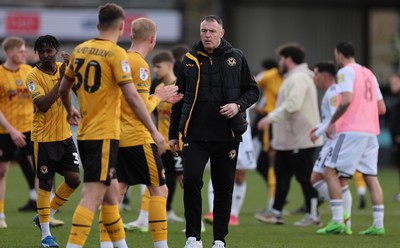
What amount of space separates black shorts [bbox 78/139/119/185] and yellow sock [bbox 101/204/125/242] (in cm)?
36

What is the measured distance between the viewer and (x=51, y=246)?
10.2m

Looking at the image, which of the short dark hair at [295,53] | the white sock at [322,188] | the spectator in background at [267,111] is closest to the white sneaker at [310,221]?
the white sock at [322,188]

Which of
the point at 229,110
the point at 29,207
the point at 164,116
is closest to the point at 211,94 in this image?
the point at 229,110

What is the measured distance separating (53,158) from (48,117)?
435 millimetres

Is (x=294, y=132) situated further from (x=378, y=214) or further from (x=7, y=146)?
(x=7, y=146)

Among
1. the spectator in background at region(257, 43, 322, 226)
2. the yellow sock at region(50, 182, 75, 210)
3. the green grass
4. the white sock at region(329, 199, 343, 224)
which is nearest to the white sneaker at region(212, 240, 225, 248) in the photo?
the green grass

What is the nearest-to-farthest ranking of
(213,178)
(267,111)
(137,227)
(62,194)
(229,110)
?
1. (229,110)
2. (213,178)
3. (62,194)
4. (137,227)
5. (267,111)

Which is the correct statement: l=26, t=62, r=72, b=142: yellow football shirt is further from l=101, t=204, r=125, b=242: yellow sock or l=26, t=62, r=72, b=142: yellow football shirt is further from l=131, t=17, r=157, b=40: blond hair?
l=101, t=204, r=125, b=242: yellow sock

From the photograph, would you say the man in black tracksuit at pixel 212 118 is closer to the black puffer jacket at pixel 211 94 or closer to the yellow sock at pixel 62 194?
the black puffer jacket at pixel 211 94

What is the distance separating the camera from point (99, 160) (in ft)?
27.1

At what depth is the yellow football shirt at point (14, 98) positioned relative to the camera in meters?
13.1

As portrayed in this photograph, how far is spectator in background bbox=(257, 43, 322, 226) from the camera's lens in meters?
13.6

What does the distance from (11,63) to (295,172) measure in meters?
4.19

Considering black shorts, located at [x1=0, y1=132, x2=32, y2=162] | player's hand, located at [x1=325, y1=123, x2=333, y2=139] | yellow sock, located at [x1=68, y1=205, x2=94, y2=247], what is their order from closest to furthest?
yellow sock, located at [x1=68, y1=205, x2=94, y2=247], player's hand, located at [x1=325, y1=123, x2=333, y2=139], black shorts, located at [x1=0, y1=132, x2=32, y2=162]
